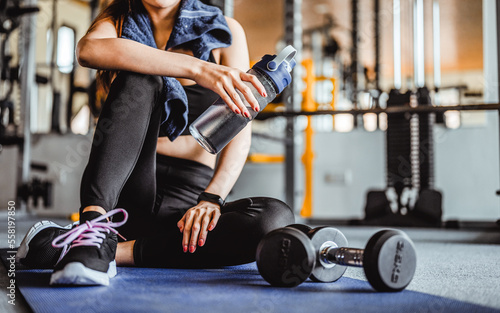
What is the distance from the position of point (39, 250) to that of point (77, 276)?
0.28 m

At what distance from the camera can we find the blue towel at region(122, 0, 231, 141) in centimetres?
101

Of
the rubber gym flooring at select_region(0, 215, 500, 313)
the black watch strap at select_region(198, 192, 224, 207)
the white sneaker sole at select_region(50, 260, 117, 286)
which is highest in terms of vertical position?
the black watch strap at select_region(198, 192, 224, 207)

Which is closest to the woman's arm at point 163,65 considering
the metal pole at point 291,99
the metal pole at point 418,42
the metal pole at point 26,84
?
the metal pole at point 291,99

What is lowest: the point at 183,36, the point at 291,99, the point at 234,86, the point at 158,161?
the point at 158,161

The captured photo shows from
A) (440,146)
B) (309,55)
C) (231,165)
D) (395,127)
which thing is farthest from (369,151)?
(309,55)

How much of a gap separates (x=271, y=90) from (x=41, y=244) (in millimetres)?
572

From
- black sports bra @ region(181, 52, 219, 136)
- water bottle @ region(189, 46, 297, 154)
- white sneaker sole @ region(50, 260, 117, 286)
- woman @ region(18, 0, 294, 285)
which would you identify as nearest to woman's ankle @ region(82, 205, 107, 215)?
woman @ region(18, 0, 294, 285)

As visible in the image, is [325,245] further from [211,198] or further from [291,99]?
[291,99]

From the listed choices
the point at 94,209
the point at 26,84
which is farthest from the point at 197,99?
the point at 26,84

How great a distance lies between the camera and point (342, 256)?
32.1 inches

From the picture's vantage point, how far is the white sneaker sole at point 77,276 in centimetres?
77

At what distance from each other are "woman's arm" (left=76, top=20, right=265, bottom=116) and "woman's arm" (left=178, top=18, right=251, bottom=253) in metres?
0.22

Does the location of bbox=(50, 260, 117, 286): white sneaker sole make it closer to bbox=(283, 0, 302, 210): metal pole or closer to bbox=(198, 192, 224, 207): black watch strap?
bbox=(198, 192, 224, 207): black watch strap

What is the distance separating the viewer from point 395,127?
2494 millimetres
